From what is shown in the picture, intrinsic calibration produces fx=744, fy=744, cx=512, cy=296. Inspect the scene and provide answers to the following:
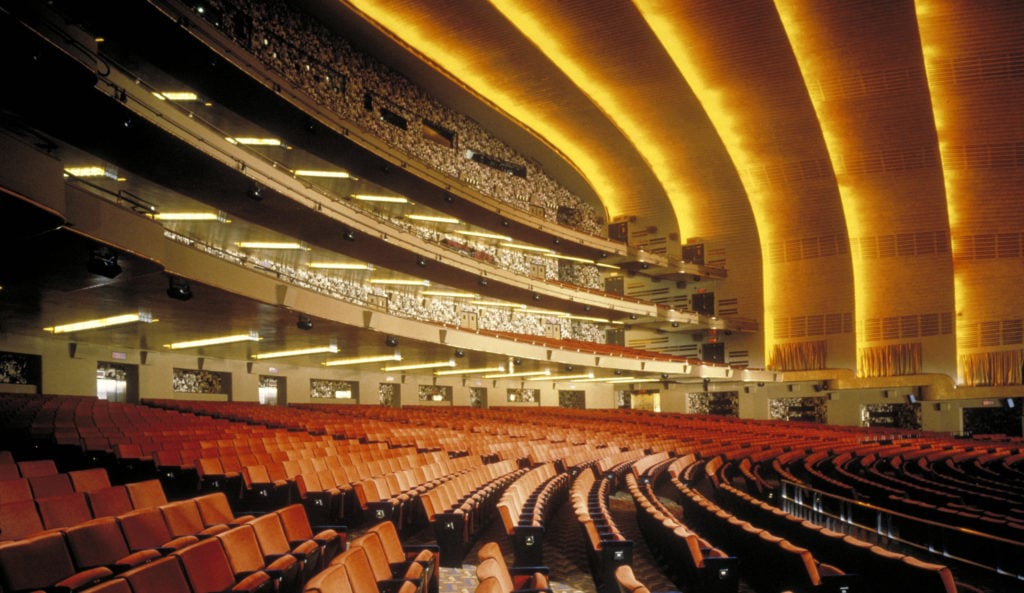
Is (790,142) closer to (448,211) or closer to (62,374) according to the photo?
(448,211)

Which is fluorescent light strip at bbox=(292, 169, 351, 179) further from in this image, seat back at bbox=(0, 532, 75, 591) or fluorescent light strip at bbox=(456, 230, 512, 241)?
seat back at bbox=(0, 532, 75, 591)

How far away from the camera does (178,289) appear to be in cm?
912

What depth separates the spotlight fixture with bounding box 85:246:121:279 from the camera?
24.4 ft

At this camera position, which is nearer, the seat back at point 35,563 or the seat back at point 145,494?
the seat back at point 35,563

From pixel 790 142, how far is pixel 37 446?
22.1 metres

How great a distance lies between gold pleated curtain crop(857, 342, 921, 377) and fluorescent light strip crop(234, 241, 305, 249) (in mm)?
19028

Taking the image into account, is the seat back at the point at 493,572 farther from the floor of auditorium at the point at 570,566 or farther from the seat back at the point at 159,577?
the floor of auditorium at the point at 570,566

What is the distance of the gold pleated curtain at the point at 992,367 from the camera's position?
868 inches

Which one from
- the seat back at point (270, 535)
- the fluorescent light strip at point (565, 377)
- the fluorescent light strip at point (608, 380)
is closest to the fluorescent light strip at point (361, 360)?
the fluorescent light strip at point (565, 377)

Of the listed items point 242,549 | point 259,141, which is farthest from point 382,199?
point 242,549

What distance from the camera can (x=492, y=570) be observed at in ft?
9.46

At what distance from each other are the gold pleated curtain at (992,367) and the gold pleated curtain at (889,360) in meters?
1.30

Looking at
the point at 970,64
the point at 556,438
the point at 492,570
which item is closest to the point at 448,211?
the point at 556,438

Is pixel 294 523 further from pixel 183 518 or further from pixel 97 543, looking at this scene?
pixel 97 543
